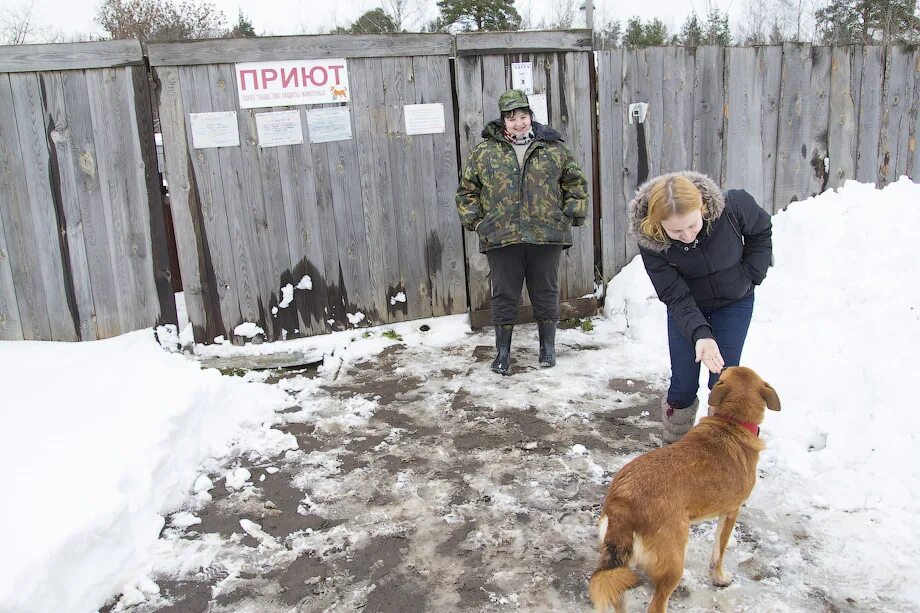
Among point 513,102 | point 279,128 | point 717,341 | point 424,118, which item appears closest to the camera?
point 717,341

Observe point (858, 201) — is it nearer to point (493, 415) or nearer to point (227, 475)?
point (493, 415)

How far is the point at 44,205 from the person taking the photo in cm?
559

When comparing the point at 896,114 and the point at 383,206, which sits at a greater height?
the point at 896,114

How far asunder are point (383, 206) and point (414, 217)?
31cm

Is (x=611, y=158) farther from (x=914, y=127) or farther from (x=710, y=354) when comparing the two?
(x=710, y=354)

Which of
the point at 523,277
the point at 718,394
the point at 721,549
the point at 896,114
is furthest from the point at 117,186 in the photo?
the point at 896,114

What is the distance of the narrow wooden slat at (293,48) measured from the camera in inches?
221

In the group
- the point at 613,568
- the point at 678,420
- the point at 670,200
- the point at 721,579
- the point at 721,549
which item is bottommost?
the point at 721,579

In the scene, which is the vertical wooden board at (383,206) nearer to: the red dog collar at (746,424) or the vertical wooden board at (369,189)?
the vertical wooden board at (369,189)

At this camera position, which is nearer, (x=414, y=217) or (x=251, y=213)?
(x=251, y=213)

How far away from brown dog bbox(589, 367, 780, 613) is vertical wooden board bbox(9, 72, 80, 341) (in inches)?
201

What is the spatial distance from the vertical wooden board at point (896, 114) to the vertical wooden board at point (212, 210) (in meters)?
6.78

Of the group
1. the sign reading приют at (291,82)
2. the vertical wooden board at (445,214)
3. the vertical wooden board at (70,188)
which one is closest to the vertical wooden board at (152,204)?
the vertical wooden board at (70,188)

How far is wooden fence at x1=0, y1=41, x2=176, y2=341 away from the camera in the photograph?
542cm
